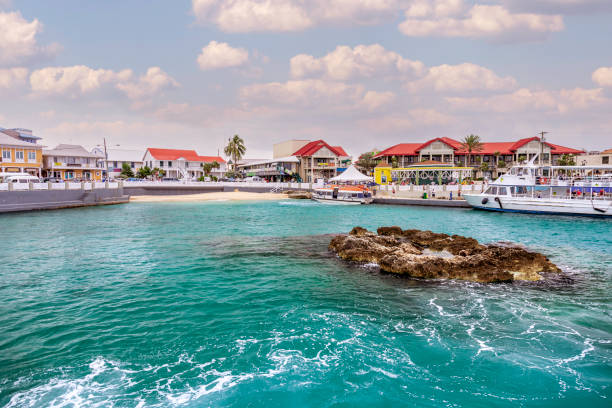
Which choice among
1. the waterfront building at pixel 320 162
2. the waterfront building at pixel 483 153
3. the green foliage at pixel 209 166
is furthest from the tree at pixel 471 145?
the green foliage at pixel 209 166

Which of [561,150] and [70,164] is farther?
[561,150]

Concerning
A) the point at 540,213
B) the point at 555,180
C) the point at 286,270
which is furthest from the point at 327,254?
the point at 555,180

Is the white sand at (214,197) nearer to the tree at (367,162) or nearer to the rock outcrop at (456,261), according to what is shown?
the tree at (367,162)

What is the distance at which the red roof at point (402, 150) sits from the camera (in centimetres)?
8616

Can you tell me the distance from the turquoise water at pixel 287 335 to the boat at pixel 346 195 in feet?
120

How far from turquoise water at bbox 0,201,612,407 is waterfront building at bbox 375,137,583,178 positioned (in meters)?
68.2

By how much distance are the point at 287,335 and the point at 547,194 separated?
4369 cm

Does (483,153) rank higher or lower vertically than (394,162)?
higher

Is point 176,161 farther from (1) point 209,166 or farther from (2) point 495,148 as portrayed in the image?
(2) point 495,148

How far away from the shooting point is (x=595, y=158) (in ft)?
243

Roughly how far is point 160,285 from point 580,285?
1684cm

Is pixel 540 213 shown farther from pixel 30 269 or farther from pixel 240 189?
pixel 240 189

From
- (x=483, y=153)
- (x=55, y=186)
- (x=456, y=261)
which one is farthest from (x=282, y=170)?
(x=456, y=261)

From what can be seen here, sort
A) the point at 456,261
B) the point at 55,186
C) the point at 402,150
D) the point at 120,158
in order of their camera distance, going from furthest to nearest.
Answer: the point at 120,158
the point at 402,150
the point at 55,186
the point at 456,261
